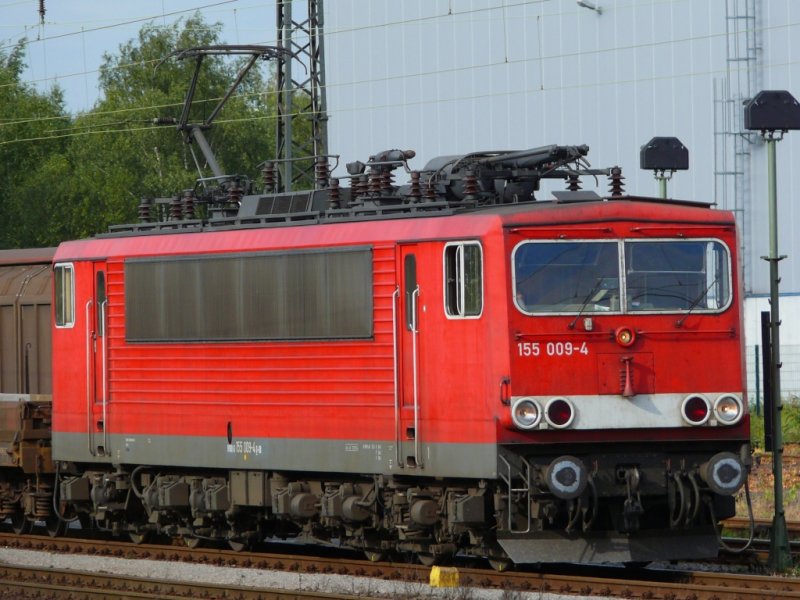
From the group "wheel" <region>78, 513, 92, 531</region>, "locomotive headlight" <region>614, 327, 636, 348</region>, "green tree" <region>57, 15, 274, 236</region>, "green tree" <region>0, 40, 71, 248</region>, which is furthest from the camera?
"green tree" <region>57, 15, 274, 236</region>

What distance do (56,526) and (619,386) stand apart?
28.5 feet

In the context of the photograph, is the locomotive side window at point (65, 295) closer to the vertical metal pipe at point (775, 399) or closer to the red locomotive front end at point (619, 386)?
the red locomotive front end at point (619, 386)

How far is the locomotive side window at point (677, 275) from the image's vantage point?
46.3 feet

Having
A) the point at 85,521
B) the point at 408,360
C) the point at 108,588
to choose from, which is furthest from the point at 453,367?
the point at 85,521

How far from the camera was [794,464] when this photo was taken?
24203 millimetres

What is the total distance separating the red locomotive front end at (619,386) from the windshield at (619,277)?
0.01m

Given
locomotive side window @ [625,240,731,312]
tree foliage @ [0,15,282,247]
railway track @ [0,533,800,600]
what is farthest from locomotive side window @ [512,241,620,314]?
tree foliage @ [0,15,282,247]

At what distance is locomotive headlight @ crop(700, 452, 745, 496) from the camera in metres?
13.8

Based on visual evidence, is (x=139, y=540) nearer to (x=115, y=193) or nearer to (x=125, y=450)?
(x=125, y=450)

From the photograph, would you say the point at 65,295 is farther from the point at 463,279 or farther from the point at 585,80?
the point at 585,80

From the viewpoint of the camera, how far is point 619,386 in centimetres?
1377

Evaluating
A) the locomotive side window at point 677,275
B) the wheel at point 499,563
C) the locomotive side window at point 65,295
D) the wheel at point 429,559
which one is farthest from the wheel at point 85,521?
the locomotive side window at point 677,275

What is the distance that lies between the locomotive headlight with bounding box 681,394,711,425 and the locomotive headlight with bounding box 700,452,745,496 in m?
0.34

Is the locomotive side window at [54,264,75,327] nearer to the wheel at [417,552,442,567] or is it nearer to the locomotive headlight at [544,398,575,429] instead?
the wheel at [417,552,442,567]
